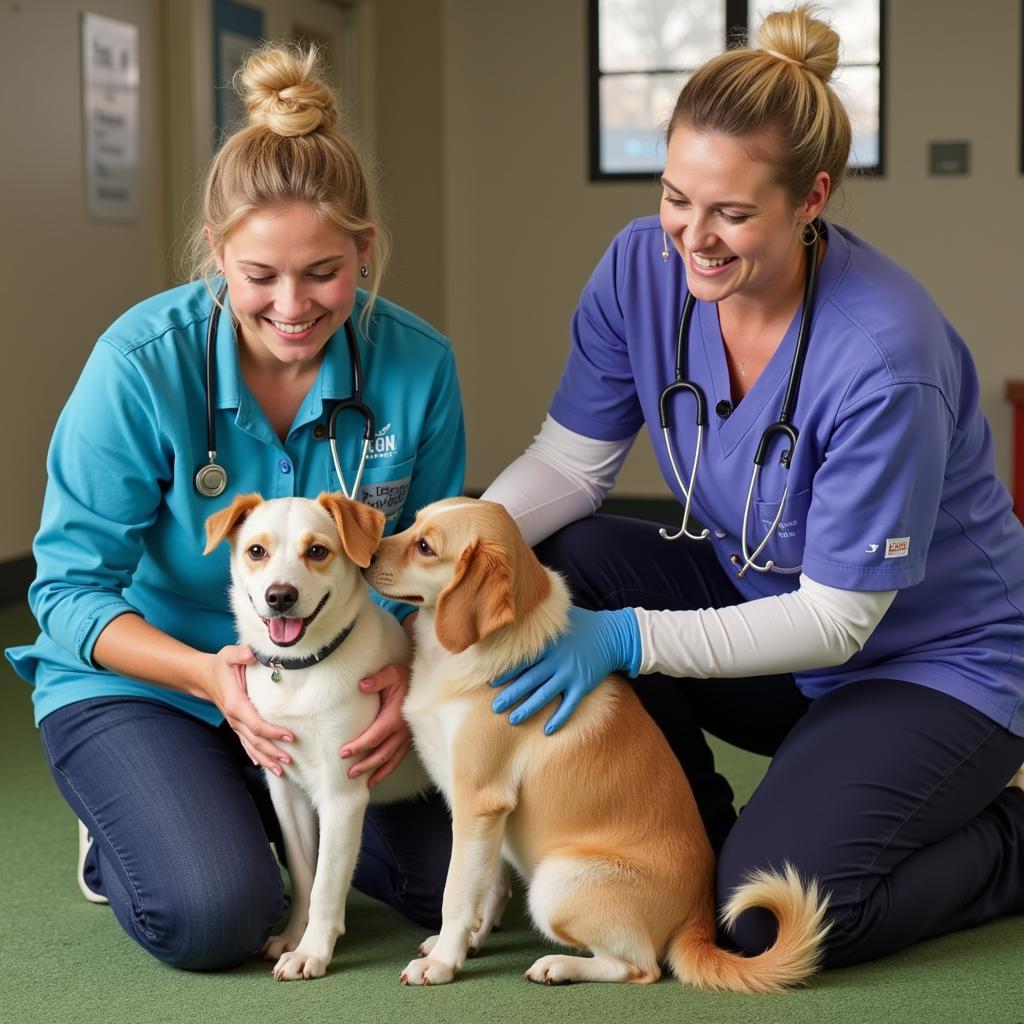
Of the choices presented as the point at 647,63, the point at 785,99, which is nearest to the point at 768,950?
the point at 785,99

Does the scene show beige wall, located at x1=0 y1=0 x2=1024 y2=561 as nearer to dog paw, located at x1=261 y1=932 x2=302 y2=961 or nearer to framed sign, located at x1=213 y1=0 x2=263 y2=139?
framed sign, located at x1=213 y1=0 x2=263 y2=139

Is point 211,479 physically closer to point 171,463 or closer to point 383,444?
point 171,463

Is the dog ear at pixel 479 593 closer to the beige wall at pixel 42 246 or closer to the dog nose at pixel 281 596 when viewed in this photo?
the dog nose at pixel 281 596

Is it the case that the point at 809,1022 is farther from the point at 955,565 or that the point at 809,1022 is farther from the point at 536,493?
the point at 536,493

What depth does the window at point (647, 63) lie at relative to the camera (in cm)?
608

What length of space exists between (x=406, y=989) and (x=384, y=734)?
1.07 feet

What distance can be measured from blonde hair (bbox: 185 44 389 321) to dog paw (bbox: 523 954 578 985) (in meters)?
1.00

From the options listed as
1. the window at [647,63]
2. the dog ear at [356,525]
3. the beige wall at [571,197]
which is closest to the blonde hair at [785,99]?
the dog ear at [356,525]

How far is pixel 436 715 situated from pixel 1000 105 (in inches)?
198

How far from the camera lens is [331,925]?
1820mm

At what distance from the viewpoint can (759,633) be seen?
183cm

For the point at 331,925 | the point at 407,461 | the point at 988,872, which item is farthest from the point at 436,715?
the point at 988,872

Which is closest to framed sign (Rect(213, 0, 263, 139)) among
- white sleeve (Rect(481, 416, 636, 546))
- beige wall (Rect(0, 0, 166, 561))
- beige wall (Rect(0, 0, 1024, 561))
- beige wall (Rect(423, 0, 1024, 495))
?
beige wall (Rect(0, 0, 1024, 561))

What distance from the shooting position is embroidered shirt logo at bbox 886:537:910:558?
1.80 metres
